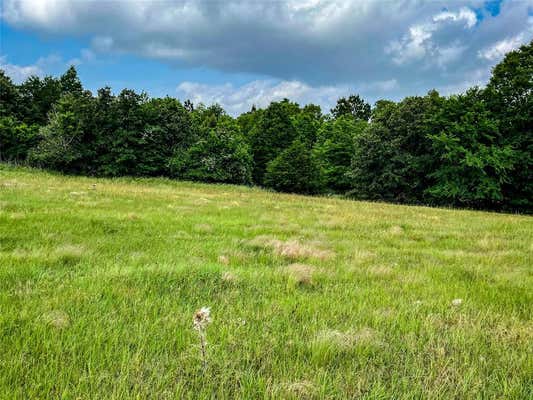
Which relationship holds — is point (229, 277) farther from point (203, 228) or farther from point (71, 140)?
point (71, 140)

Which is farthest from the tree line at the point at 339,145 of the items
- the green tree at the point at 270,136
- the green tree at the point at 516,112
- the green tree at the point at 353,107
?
the green tree at the point at 353,107

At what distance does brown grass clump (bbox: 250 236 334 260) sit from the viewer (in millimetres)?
7170

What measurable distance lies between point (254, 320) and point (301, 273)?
2.01m

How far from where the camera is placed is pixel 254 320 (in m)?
3.78

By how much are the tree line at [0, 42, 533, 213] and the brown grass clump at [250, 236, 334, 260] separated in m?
29.8

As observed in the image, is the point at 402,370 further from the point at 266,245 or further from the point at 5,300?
the point at 266,245

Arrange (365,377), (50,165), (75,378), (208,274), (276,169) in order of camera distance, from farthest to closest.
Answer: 1. (276,169)
2. (50,165)
3. (208,274)
4. (365,377)
5. (75,378)

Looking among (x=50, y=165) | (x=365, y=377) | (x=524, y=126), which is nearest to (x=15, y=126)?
(x=50, y=165)

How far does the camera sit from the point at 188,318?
369 cm

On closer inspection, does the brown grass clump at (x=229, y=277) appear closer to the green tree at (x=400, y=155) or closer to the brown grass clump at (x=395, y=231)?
the brown grass clump at (x=395, y=231)

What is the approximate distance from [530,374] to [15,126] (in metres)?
59.3

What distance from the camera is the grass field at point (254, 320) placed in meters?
2.63

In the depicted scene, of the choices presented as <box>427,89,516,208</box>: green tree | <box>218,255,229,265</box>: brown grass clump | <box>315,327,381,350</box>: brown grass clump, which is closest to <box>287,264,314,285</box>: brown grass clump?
<box>218,255,229,265</box>: brown grass clump

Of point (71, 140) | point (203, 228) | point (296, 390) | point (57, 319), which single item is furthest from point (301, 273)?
point (71, 140)
